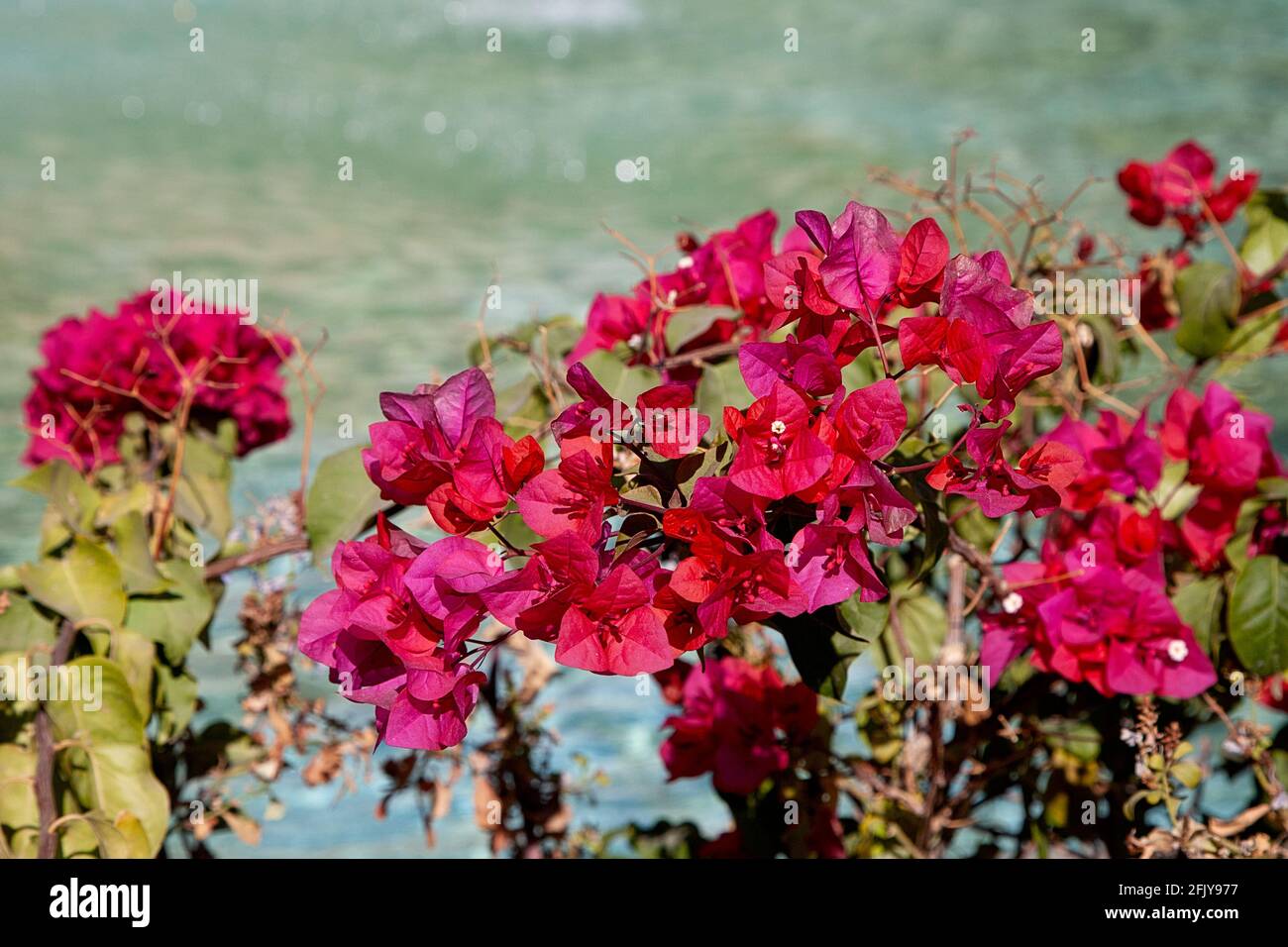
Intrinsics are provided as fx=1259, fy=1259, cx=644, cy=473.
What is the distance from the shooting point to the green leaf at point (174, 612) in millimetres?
775

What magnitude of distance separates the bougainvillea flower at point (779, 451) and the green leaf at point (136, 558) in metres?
0.45

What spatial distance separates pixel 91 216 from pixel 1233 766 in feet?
12.8

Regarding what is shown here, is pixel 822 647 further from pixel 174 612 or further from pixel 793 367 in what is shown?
pixel 174 612

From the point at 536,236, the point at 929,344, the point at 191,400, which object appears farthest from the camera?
the point at 536,236

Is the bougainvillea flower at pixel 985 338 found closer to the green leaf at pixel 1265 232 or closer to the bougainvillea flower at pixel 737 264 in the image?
the bougainvillea flower at pixel 737 264

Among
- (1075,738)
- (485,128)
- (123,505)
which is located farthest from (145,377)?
(485,128)

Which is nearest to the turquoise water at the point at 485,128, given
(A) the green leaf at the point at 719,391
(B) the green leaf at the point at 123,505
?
(B) the green leaf at the point at 123,505

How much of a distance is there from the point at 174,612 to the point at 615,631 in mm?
405

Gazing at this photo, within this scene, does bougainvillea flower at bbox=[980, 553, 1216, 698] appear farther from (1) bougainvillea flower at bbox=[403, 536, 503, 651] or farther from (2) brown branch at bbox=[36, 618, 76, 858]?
(2) brown branch at bbox=[36, 618, 76, 858]

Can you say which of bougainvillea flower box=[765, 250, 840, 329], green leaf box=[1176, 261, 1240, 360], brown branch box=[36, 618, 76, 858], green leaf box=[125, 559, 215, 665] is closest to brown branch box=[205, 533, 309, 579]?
green leaf box=[125, 559, 215, 665]

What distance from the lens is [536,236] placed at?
12.3 feet

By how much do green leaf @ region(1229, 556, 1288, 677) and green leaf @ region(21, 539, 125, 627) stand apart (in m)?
0.67
